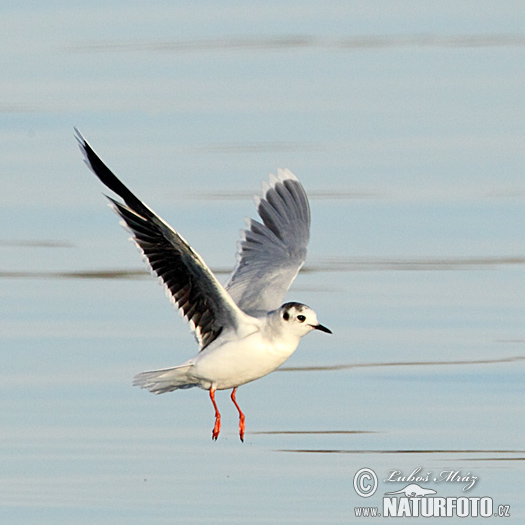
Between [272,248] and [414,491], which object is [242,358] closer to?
[414,491]

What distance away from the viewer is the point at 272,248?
13.0 metres

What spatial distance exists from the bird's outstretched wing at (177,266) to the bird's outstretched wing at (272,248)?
65 centimetres

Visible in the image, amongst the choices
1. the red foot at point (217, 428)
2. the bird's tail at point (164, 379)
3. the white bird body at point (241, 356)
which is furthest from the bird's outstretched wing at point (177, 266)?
the red foot at point (217, 428)

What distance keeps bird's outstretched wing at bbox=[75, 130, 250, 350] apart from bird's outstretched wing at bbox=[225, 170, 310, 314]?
25.4 inches

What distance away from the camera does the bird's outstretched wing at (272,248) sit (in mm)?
12562

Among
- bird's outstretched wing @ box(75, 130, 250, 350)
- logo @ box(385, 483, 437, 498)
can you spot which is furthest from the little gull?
logo @ box(385, 483, 437, 498)

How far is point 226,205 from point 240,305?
6105mm

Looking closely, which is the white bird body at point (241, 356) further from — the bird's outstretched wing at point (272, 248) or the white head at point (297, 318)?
the bird's outstretched wing at point (272, 248)

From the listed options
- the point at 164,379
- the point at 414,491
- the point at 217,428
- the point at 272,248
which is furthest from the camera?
the point at 272,248

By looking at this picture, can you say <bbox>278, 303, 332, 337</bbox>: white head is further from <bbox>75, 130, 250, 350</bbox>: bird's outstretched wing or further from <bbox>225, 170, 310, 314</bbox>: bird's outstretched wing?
<bbox>225, 170, 310, 314</bbox>: bird's outstretched wing

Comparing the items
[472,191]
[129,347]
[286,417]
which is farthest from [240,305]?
[472,191]

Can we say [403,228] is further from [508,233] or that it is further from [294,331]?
[294,331]

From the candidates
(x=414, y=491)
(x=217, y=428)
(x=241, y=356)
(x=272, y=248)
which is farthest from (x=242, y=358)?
(x=272, y=248)

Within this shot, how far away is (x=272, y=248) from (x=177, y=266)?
1.69 m
